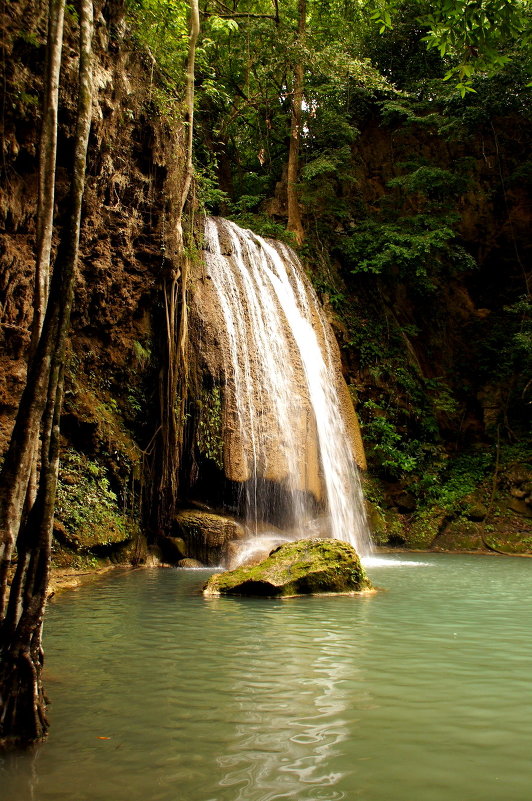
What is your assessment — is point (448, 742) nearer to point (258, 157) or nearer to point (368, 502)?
point (368, 502)

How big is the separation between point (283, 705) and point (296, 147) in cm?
1775

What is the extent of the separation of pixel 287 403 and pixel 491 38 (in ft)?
26.7

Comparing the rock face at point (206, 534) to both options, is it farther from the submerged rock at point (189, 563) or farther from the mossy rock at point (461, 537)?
the mossy rock at point (461, 537)

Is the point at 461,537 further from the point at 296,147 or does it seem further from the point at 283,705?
the point at 296,147

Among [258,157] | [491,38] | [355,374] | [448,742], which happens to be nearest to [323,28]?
[258,157]

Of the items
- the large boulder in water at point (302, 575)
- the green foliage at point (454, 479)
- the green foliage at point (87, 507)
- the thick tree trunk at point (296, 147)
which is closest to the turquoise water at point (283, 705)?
the large boulder in water at point (302, 575)

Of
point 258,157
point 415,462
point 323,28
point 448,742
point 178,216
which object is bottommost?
point 448,742

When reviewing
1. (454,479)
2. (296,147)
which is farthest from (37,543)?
(296,147)

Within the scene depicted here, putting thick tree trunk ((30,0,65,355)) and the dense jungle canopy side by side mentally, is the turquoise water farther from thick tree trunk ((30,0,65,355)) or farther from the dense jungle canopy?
thick tree trunk ((30,0,65,355))

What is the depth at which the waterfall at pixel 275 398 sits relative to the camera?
11.4 metres

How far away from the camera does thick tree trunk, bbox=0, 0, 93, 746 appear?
266cm

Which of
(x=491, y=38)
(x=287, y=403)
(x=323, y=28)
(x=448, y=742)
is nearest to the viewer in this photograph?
(x=448, y=742)

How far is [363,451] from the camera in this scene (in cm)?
1418

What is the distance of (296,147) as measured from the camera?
59.6 ft
